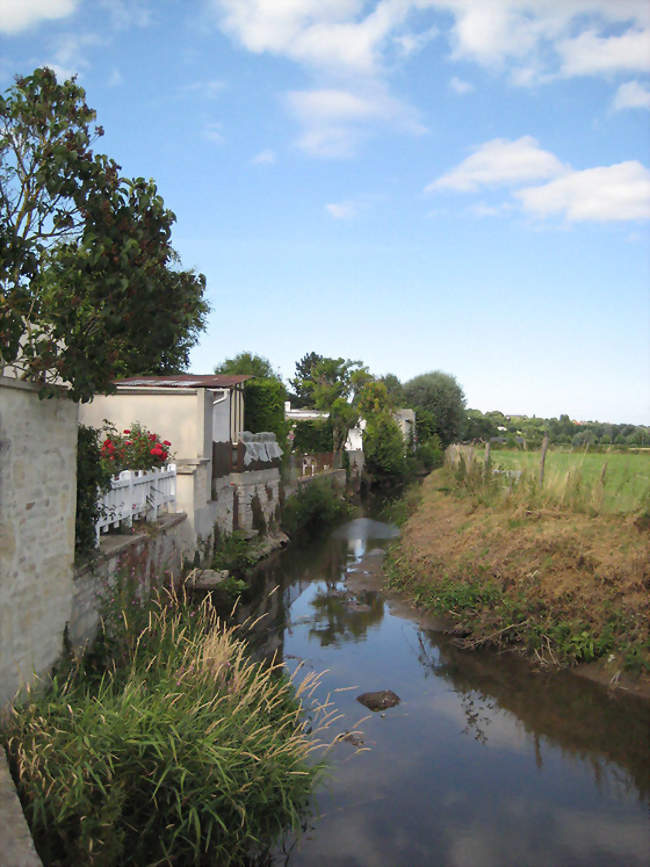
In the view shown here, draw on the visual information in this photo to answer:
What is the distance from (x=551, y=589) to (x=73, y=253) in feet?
25.7

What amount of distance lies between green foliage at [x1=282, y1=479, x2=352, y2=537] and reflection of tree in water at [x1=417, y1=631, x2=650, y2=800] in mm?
11416

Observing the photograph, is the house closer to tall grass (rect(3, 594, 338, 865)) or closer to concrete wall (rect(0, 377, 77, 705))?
concrete wall (rect(0, 377, 77, 705))

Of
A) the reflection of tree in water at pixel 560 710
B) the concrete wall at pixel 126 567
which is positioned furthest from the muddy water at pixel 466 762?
the concrete wall at pixel 126 567

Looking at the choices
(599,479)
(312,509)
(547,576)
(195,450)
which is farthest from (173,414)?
(312,509)

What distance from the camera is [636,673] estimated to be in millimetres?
8680

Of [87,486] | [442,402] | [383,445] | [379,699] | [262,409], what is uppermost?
[442,402]

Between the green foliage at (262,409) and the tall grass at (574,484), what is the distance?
8.34 metres

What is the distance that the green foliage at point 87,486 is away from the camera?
7441 mm

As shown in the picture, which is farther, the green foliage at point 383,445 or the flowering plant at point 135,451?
the green foliage at point 383,445

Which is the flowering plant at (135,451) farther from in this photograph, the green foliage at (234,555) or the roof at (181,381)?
the roof at (181,381)

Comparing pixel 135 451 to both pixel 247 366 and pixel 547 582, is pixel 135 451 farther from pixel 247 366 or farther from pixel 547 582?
pixel 247 366

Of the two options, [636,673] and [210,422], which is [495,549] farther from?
[210,422]

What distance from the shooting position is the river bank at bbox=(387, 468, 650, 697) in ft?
29.8

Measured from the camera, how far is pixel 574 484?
41.2ft
